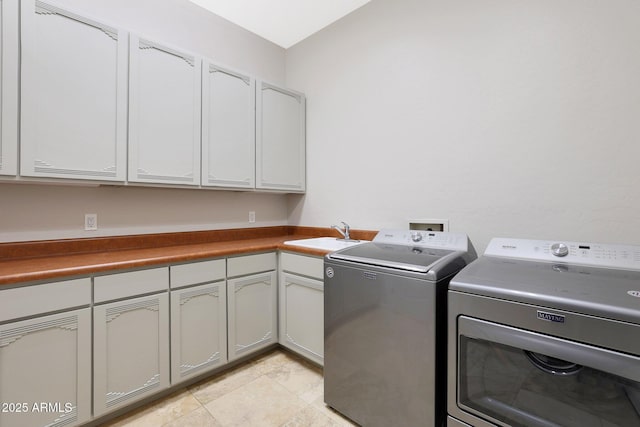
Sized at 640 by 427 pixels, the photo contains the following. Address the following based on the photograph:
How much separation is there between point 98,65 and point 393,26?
2.00 m

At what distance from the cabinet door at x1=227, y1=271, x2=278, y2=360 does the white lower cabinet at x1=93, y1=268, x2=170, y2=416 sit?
433 mm

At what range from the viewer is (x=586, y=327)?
0.91 m

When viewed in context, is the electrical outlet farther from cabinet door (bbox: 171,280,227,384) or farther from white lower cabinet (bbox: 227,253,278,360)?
white lower cabinet (bbox: 227,253,278,360)

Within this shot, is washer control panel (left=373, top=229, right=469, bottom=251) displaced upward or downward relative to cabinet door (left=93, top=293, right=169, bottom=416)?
upward

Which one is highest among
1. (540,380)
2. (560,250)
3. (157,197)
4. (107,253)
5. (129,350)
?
(157,197)

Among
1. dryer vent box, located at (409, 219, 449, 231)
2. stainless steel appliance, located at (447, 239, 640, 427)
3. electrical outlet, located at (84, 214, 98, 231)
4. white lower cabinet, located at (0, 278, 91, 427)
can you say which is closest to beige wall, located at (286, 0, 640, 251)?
dryer vent box, located at (409, 219, 449, 231)

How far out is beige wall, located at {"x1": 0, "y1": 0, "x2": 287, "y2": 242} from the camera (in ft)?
5.80

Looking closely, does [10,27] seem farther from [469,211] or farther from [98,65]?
[469,211]

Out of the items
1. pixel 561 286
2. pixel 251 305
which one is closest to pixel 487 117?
pixel 561 286

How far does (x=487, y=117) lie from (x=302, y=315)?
5.86 ft

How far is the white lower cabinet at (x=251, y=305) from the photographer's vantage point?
205 cm

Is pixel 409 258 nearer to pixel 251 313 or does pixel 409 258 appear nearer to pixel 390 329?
pixel 390 329

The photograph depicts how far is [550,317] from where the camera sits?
0.97 metres

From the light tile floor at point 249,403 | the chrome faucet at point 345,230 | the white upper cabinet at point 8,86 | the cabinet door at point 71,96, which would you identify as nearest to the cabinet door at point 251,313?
the light tile floor at point 249,403
